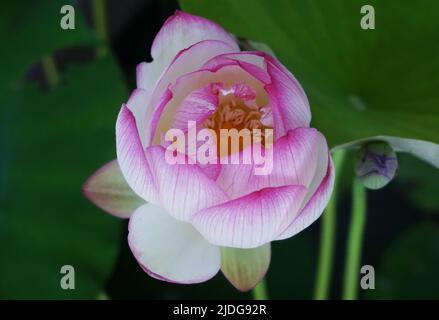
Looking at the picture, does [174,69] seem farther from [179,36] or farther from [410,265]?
[410,265]

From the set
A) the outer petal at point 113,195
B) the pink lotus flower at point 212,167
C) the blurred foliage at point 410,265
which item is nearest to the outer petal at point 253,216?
the pink lotus flower at point 212,167

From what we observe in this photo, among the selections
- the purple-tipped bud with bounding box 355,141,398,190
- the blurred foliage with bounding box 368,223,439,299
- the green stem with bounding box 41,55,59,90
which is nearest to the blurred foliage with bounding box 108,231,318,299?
the blurred foliage with bounding box 368,223,439,299

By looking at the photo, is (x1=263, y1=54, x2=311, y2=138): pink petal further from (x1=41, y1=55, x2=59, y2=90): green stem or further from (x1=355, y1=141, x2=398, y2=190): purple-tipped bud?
(x1=41, y1=55, x2=59, y2=90): green stem

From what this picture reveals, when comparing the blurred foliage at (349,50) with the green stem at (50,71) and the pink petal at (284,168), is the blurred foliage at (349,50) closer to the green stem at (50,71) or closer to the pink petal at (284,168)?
the pink petal at (284,168)

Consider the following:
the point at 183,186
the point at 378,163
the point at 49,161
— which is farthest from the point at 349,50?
the point at 49,161

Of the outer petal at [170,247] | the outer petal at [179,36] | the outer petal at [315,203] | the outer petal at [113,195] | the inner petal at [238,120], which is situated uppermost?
the outer petal at [179,36]
